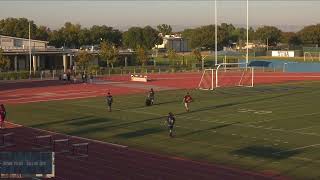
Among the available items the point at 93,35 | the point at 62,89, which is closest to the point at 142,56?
the point at 62,89

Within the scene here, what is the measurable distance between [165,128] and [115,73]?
6146 cm

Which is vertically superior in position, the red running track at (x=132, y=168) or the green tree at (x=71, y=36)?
the green tree at (x=71, y=36)

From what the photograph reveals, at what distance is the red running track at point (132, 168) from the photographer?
73.2 feet

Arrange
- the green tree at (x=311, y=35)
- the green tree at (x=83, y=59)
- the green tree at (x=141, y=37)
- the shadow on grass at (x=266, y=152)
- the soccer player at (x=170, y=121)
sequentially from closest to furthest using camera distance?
1. the shadow on grass at (x=266, y=152)
2. the soccer player at (x=170, y=121)
3. the green tree at (x=83, y=59)
4. the green tree at (x=141, y=37)
5. the green tree at (x=311, y=35)

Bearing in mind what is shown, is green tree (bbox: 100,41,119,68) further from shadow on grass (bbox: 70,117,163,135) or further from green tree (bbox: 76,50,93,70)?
shadow on grass (bbox: 70,117,163,135)

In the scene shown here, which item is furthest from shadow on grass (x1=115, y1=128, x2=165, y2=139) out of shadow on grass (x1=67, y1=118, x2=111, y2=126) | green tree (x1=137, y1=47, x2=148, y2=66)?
green tree (x1=137, y1=47, x2=148, y2=66)

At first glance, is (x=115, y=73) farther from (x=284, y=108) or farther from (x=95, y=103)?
(x=284, y=108)

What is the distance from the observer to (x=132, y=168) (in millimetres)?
23938

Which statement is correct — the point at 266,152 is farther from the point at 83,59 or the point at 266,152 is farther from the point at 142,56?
the point at 142,56

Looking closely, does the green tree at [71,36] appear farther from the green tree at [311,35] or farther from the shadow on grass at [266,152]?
the shadow on grass at [266,152]

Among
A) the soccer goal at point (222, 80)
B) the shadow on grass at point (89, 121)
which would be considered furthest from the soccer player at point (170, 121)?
the soccer goal at point (222, 80)

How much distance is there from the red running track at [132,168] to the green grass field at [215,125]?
3.75 ft

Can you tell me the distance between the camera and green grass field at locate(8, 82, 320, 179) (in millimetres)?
26078

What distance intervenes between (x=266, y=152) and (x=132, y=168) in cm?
683
